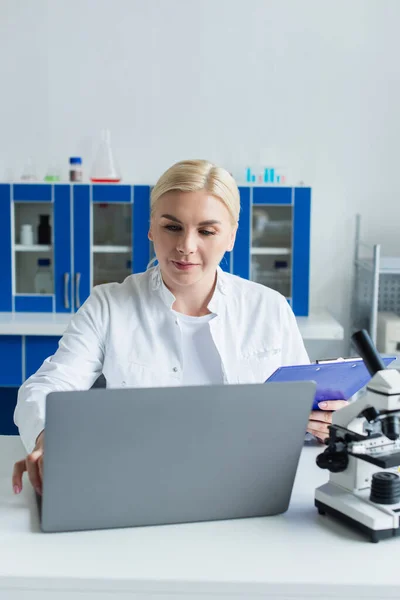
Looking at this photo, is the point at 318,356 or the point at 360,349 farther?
the point at 318,356

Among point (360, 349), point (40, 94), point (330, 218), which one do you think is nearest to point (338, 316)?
point (330, 218)

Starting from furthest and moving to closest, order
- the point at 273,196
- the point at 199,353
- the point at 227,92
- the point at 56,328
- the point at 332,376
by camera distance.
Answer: the point at 227,92 → the point at 273,196 → the point at 56,328 → the point at 199,353 → the point at 332,376

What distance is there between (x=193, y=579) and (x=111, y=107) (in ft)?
9.66

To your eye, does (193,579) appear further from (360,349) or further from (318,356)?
(318,356)

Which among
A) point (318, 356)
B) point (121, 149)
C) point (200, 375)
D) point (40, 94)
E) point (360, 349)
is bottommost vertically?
point (318, 356)

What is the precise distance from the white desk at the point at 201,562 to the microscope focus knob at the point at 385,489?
0.06 meters

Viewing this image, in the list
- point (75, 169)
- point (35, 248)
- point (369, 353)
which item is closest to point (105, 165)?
point (75, 169)

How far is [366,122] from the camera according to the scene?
11.7 feet

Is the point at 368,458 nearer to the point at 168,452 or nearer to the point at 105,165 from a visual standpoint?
the point at 168,452

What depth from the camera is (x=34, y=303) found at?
345 centimetres

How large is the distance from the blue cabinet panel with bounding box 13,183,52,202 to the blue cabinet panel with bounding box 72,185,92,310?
0.43ft

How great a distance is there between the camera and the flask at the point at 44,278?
11.3ft

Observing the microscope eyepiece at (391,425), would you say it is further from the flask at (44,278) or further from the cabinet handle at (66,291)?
the flask at (44,278)

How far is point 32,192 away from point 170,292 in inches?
69.7
